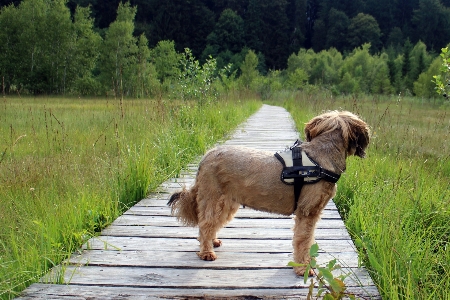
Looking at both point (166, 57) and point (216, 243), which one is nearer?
point (216, 243)

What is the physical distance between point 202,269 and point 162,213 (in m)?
1.42

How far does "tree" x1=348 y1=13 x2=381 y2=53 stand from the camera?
272 ft

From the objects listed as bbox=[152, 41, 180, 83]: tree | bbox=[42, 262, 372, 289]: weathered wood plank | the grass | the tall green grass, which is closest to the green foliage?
the grass

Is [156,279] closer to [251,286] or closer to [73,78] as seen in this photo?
[251,286]

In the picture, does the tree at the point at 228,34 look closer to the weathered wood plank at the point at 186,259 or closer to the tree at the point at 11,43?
the tree at the point at 11,43

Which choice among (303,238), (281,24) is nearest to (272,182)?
(303,238)

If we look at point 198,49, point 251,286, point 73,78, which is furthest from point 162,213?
point 198,49

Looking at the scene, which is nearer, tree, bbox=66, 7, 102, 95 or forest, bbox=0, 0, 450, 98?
forest, bbox=0, 0, 450, 98

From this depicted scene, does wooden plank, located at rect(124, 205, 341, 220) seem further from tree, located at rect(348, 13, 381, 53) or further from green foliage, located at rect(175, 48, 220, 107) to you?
tree, located at rect(348, 13, 381, 53)

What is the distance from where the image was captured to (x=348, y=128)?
10.3 ft

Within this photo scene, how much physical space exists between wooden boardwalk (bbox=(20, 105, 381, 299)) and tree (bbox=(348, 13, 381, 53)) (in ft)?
284

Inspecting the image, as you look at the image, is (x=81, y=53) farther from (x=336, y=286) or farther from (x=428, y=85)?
(x=336, y=286)

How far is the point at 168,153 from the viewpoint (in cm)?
610

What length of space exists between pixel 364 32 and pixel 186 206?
3512 inches
